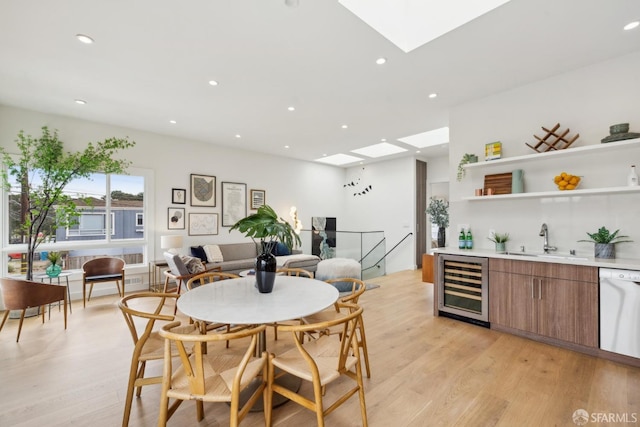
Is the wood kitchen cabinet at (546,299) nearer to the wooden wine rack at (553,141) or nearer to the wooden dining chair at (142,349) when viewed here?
the wooden wine rack at (553,141)

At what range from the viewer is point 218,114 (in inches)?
184

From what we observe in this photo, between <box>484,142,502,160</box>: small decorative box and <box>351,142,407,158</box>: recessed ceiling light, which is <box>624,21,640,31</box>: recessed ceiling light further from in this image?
<box>351,142,407,158</box>: recessed ceiling light

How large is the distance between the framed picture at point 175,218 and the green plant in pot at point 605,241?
6.50 meters

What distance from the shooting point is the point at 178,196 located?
5.95 m

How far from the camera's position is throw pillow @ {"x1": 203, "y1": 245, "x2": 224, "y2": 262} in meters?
5.80

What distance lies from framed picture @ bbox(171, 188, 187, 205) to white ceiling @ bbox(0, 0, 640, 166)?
1.59 metres

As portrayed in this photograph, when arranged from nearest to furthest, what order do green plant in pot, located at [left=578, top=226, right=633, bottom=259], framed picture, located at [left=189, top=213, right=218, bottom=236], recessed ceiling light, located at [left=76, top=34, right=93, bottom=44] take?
1. recessed ceiling light, located at [left=76, top=34, right=93, bottom=44]
2. green plant in pot, located at [left=578, top=226, right=633, bottom=259]
3. framed picture, located at [left=189, top=213, right=218, bottom=236]

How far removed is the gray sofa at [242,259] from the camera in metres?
5.69

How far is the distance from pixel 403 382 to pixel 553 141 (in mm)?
3253

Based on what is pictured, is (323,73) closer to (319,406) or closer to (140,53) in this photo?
(140,53)

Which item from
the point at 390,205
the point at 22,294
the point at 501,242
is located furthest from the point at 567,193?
the point at 22,294

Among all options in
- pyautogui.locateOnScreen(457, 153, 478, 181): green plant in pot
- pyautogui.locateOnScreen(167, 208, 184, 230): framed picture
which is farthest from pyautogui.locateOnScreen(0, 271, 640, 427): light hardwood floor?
pyautogui.locateOnScreen(167, 208, 184, 230): framed picture

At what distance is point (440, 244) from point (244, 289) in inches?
226

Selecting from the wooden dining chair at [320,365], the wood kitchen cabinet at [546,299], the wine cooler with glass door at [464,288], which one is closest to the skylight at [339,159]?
the wine cooler with glass door at [464,288]
